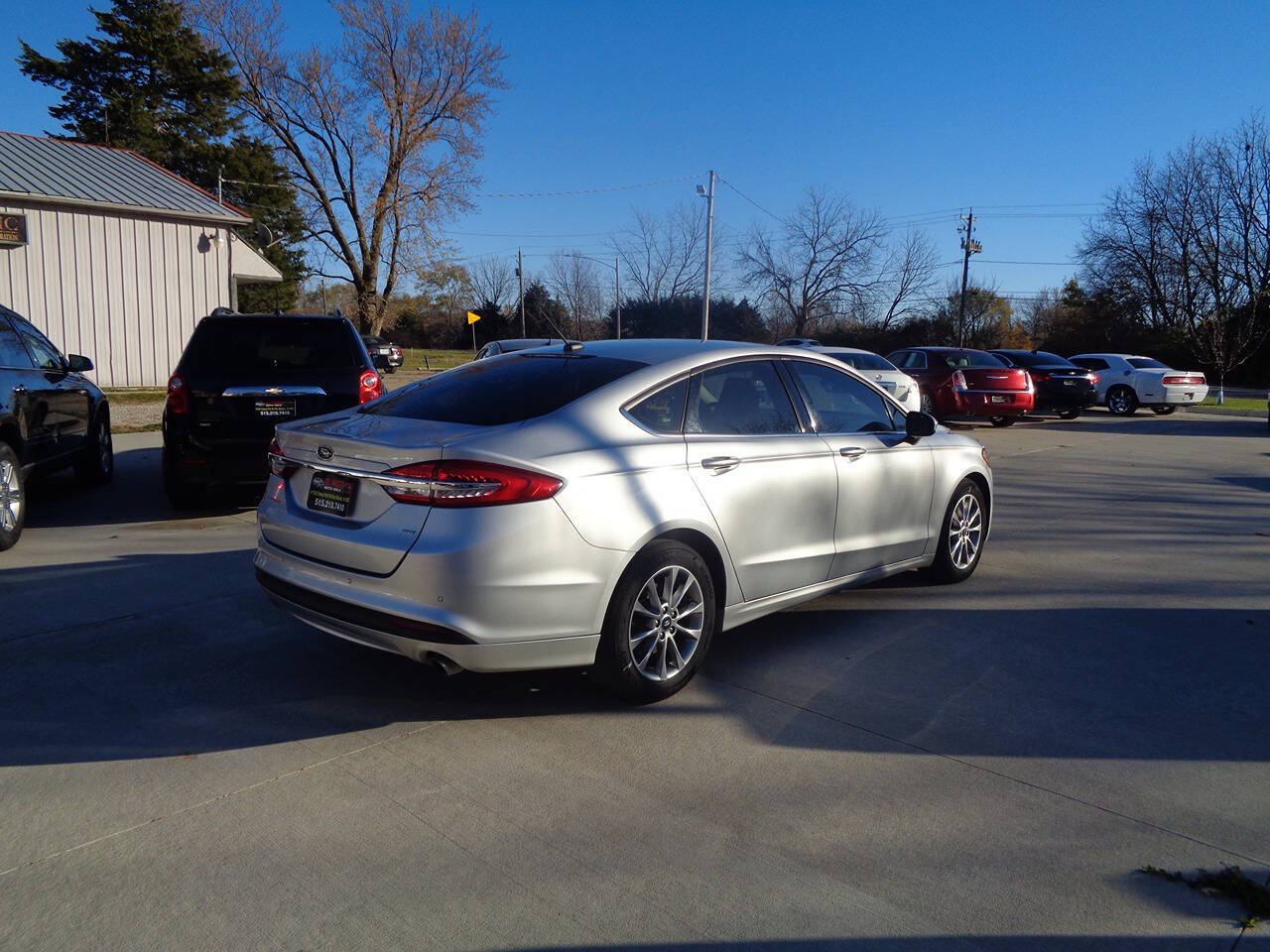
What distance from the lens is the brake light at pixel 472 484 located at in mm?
3861

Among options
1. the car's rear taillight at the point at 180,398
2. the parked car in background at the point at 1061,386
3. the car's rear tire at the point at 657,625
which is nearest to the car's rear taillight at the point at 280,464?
the car's rear tire at the point at 657,625

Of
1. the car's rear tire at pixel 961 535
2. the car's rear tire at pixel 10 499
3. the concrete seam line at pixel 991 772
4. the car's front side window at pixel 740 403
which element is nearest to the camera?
the concrete seam line at pixel 991 772

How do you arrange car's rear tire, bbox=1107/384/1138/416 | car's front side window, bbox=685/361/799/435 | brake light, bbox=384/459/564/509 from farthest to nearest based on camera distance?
1. car's rear tire, bbox=1107/384/1138/416
2. car's front side window, bbox=685/361/799/435
3. brake light, bbox=384/459/564/509

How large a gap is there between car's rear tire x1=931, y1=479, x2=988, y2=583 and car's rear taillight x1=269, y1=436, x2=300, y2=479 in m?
3.96

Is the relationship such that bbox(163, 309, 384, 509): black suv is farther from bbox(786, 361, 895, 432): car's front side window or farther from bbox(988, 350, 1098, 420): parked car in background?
bbox(988, 350, 1098, 420): parked car in background

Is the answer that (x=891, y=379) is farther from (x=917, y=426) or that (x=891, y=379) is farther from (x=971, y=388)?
(x=917, y=426)

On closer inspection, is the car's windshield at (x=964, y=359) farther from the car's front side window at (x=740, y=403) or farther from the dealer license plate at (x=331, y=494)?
the dealer license plate at (x=331, y=494)

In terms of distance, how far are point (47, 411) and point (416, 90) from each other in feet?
125

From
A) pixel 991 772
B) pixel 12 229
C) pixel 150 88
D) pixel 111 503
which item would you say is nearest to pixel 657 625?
pixel 991 772

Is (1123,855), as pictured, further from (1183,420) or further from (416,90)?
(416,90)

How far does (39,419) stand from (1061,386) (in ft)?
68.3

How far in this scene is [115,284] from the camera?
70.6 feet

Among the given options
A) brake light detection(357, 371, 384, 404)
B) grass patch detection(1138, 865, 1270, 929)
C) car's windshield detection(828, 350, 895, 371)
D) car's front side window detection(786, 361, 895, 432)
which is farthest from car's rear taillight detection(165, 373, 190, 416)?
car's windshield detection(828, 350, 895, 371)

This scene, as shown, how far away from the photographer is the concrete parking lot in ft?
9.44
